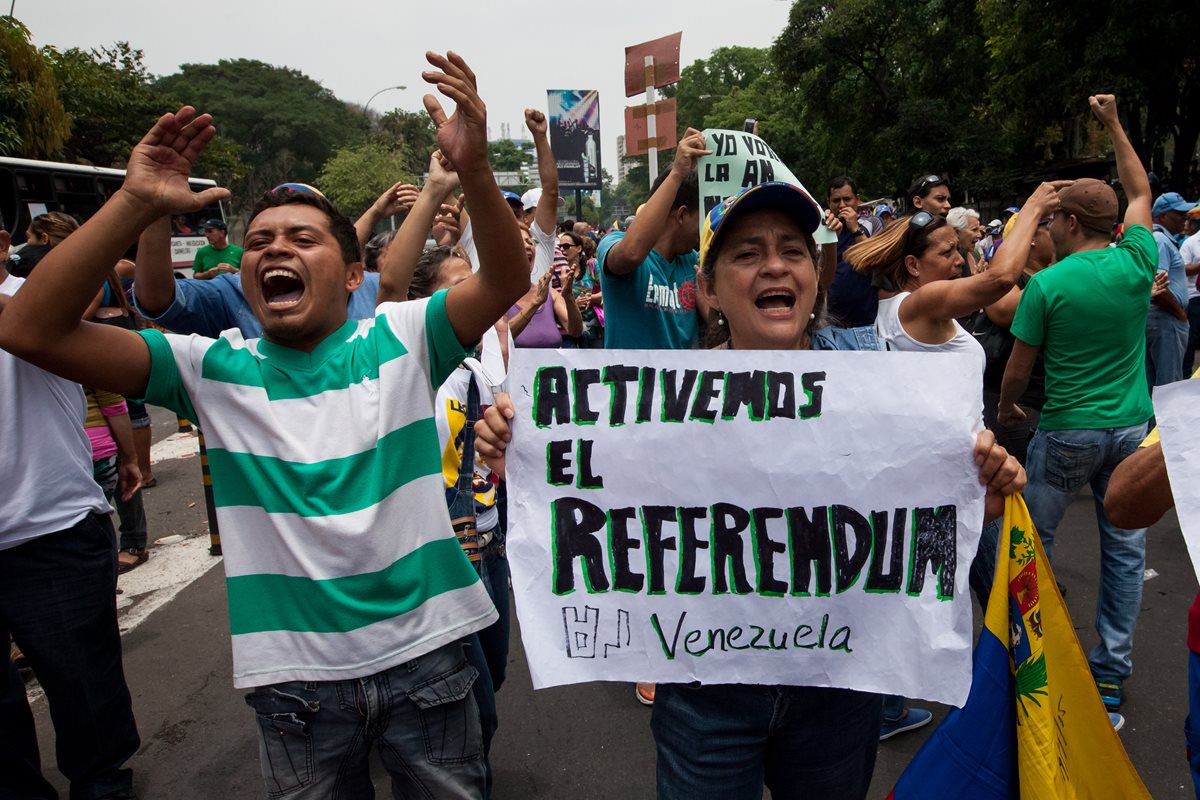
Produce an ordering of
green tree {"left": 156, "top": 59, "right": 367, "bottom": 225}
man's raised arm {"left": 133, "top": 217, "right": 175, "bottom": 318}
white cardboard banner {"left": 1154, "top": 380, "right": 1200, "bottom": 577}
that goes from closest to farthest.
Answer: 1. white cardboard banner {"left": 1154, "top": 380, "right": 1200, "bottom": 577}
2. man's raised arm {"left": 133, "top": 217, "right": 175, "bottom": 318}
3. green tree {"left": 156, "top": 59, "right": 367, "bottom": 225}

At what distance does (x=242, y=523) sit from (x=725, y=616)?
1.12 metres

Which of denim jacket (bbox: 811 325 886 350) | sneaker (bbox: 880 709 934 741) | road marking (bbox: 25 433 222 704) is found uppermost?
denim jacket (bbox: 811 325 886 350)

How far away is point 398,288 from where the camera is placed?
8.67 ft

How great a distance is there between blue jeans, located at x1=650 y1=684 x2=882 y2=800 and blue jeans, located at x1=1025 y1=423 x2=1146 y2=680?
2.04 metres

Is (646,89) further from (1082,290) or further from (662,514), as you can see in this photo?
(662,514)

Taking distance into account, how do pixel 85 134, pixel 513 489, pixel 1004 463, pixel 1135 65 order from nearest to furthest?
A: pixel 1004 463 < pixel 513 489 < pixel 1135 65 < pixel 85 134

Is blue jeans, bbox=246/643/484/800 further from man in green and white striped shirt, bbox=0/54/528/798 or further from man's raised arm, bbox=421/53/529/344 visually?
man's raised arm, bbox=421/53/529/344

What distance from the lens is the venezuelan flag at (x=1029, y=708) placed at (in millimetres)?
1663

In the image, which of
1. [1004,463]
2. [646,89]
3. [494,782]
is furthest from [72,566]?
[646,89]

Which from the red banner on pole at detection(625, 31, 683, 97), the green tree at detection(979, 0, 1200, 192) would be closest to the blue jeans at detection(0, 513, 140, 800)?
the red banner on pole at detection(625, 31, 683, 97)

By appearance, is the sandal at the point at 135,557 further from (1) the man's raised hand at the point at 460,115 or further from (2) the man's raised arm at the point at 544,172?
(1) the man's raised hand at the point at 460,115

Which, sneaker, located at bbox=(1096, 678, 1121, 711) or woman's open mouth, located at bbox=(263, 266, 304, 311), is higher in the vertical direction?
woman's open mouth, located at bbox=(263, 266, 304, 311)

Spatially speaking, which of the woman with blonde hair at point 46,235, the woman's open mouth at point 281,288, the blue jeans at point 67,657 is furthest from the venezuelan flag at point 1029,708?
the woman with blonde hair at point 46,235

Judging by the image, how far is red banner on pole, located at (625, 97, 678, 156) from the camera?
5.27 meters
